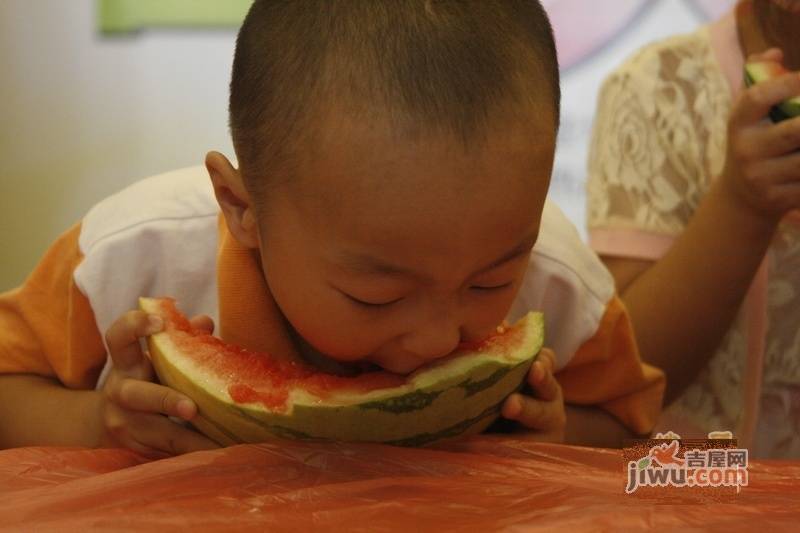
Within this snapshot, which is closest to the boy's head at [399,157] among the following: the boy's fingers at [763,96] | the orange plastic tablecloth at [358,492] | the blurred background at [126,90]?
the orange plastic tablecloth at [358,492]

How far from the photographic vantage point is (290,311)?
0.94 metres

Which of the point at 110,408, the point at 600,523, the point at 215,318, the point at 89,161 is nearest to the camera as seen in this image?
the point at 600,523

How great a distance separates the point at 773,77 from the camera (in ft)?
3.92

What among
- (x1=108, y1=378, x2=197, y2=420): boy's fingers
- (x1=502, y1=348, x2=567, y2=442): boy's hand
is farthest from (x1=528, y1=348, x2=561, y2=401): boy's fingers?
(x1=108, y1=378, x2=197, y2=420): boy's fingers

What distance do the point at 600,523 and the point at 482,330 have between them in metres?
0.24

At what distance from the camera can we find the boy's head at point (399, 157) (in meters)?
0.80

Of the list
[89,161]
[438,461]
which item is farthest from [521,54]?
[89,161]

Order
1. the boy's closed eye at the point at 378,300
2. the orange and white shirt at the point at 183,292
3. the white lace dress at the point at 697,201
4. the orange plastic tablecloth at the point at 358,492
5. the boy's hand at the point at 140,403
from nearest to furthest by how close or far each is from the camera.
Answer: the orange plastic tablecloth at the point at 358,492, the boy's closed eye at the point at 378,300, the boy's hand at the point at 140,403, the orange and white shirt at the point at 183,292, the white lace dress at the point at 697,201

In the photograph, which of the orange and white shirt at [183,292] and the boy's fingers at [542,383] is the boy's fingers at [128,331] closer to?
the orange and white shirt at [183,292]

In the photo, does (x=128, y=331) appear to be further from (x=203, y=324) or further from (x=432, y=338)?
(x=432, y=338)

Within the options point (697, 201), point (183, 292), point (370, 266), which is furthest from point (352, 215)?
point (697, 201)

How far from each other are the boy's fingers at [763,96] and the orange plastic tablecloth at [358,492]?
46cm

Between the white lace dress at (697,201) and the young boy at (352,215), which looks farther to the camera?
the white lace dress at (697,201)

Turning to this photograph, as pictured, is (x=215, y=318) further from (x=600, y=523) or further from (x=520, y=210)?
(x=600, y=523)
